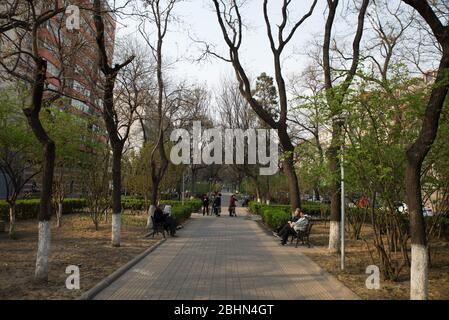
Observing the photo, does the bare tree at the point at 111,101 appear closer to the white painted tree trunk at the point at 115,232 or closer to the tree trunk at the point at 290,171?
the white painted tree trunk at the point at 115,232

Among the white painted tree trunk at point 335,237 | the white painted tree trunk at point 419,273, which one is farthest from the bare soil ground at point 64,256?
the white painted tree trunk at point 335,237

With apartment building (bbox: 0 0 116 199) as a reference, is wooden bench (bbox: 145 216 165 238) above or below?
below

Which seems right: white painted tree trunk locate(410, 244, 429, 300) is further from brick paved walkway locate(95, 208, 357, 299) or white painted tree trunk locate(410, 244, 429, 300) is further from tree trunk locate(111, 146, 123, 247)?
tree trunk locate(111, 146, 123, 247)

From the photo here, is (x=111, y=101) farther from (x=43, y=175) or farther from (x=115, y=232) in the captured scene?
(x=43, y=175)

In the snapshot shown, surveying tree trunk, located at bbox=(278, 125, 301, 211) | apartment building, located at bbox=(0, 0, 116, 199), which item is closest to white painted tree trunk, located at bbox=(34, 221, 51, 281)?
apartment building, located at bbox=(0, 0, 116, 199)

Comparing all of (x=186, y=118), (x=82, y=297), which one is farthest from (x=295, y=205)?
(x=186, y=118)

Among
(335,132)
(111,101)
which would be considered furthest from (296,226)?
(111,101)

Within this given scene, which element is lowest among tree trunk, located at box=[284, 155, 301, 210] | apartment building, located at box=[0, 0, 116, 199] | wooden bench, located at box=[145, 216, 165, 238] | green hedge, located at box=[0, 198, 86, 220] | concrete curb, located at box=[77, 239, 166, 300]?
concrete curb, located at box=[77, 239, 166, 300]

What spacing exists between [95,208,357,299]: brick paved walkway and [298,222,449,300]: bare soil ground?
34 cm

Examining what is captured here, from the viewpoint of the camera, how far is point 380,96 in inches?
348

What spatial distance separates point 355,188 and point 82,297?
284 inches

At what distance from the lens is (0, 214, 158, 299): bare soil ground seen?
7617 millimetres

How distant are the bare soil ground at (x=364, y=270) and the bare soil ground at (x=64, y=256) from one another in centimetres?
512

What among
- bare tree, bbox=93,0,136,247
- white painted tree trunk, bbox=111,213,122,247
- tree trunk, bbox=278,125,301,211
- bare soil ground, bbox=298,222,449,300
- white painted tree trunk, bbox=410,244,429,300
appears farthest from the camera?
tree trunk, bbox=278,125,301,211
